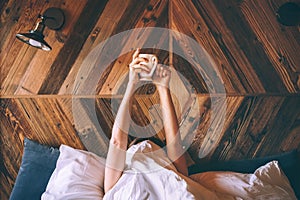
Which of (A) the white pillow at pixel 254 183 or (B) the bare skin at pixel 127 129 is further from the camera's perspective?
(B) the bare skin at pixel 127 129

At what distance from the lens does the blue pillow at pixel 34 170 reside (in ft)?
5.61

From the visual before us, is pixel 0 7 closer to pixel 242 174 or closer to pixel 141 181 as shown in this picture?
pixel 141 181

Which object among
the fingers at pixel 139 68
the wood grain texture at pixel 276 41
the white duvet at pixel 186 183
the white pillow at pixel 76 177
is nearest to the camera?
the white duvet at pixel 186 183

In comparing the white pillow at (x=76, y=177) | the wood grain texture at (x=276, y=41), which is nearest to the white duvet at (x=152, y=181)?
the white pillow at (x=76, y=177)

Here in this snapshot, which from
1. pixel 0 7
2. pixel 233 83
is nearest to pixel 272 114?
Result: pixel 233 83

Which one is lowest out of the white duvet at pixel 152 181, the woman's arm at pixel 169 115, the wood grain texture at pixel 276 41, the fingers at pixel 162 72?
the white duvet at pixel 152 181

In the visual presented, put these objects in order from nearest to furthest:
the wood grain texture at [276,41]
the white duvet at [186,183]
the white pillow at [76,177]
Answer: the white duvet at [186,183]
the white pillow at [76,177]
the wood grain texture at [276,41]

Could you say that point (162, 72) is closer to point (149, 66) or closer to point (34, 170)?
point (149, 66)

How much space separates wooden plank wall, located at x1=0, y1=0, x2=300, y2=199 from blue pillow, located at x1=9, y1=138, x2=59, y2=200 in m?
0.11

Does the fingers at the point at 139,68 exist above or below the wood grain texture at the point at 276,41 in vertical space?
below

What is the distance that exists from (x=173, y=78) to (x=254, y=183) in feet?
2.51

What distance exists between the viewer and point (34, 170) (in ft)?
5.87

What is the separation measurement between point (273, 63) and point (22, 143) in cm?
167

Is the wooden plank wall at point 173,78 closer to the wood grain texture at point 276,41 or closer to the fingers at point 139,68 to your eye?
the wood grain texture at point 276,41
